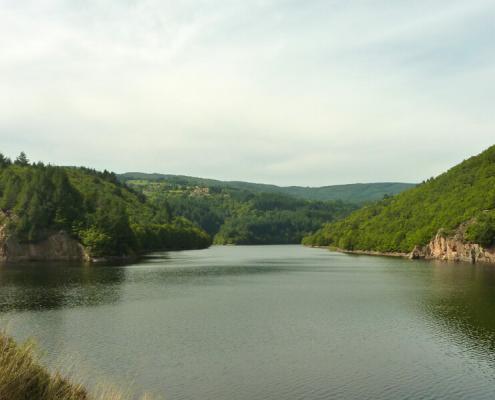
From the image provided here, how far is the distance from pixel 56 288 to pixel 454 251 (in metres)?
133

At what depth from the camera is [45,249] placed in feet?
573

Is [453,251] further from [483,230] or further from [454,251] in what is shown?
[483,230]

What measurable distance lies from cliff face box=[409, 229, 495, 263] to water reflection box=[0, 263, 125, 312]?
4313 inches

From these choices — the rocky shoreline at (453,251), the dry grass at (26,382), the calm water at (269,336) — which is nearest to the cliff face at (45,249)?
the calm water at (269,336)

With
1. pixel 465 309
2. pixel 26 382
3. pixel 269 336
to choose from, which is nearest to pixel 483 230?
pixel 465 309

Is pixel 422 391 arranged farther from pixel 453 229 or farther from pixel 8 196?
pixel 8 196

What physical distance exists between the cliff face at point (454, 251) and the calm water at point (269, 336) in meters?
69.7

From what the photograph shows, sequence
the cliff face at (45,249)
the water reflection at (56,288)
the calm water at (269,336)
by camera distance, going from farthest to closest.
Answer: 1. the cliff face at (45,249)
2. the water reflection at (56,288)
3. the calm water at (269,336)

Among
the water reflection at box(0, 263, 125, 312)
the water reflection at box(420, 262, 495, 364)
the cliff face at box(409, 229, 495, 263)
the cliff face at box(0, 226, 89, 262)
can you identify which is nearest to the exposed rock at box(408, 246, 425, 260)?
the cliff face at box(409, 229, 495, 263)

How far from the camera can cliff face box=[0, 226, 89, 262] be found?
169750 mm

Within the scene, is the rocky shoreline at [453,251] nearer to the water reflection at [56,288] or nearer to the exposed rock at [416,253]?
the exposed rock at [416,253]

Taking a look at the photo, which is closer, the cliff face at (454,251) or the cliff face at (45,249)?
the cliff face at (454,251)

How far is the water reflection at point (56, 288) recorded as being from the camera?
74.1m

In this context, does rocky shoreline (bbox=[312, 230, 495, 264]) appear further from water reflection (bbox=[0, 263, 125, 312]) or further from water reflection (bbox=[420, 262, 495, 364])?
water reflection (bbox=[0, 263, 125, 312])
